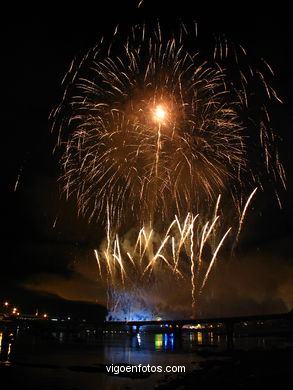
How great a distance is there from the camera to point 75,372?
38188mm

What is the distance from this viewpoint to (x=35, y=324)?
138 metres

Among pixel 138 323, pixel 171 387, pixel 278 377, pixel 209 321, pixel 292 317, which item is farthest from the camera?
pixel 138 323

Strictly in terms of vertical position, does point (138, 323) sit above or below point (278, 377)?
above

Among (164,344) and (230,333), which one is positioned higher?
(230,333)

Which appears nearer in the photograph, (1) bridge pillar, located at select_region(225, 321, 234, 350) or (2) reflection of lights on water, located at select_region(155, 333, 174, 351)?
(2) reflection of lights on water, located at select_region(155, 333, 174, 351)

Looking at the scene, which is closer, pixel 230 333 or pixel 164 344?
pixel 230 333

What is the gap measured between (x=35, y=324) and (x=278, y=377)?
128 m

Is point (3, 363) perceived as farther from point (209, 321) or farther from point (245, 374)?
point (209, 321)

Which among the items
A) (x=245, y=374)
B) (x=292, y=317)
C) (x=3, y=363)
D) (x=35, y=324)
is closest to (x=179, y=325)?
(x=292, y=317)

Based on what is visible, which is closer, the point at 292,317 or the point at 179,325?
the point at 292,317

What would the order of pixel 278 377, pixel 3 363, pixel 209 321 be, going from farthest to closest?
pixel 209 321 → pixel 3 363 → pixel 278 377

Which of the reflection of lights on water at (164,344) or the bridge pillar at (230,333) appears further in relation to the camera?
the bridge pillar at (230,333)

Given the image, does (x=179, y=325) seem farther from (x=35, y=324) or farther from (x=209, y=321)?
(x=35, y=324)

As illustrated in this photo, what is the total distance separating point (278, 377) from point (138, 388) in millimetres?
11096
